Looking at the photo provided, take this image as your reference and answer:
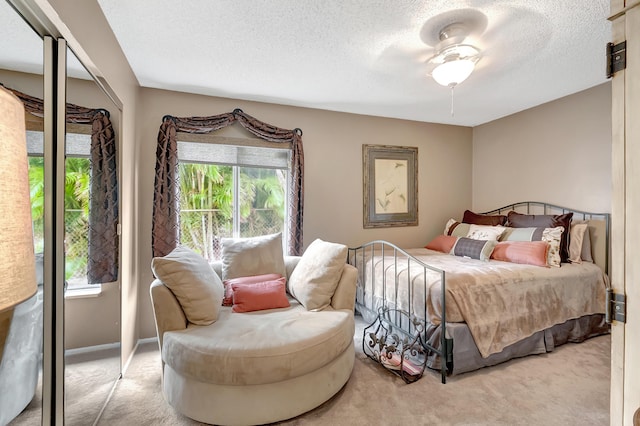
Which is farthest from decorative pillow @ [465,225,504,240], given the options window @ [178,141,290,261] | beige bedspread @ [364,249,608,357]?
window @ [178,141,290,261]

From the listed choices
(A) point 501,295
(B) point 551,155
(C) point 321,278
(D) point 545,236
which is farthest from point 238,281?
(B) point 551,155

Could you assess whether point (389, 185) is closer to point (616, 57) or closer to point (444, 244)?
point (444, 244)

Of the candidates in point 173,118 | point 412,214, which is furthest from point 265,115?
point 412,214

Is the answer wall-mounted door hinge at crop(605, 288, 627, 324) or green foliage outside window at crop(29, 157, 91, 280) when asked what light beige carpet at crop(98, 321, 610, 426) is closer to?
green foliage outside window at crop(29, 157, 91, 280)

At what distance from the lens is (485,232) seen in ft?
11.3

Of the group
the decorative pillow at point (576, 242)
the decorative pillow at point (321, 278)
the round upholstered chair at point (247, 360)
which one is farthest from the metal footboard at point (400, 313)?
the decorative pillow at point (576, 242)

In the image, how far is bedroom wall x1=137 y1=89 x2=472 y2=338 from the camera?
9.63ft

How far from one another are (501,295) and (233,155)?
2.82m

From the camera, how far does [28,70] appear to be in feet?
3.43

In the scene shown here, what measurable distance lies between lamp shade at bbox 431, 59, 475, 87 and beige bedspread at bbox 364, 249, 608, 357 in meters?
1.49

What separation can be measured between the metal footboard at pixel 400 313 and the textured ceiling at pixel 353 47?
1587 mm

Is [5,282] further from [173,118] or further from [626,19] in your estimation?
→ [173,118]

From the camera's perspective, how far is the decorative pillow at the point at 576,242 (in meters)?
2.92

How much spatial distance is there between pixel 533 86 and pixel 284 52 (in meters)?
2.48
